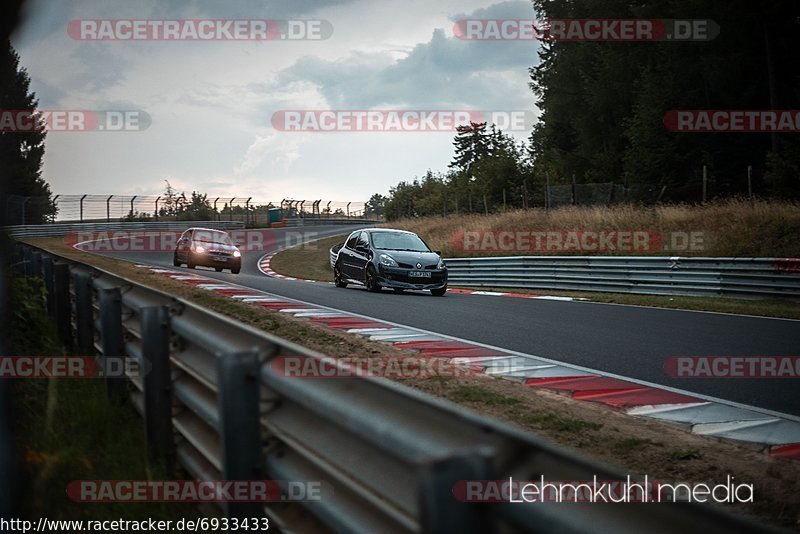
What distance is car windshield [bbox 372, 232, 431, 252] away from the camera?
17797 millimetres

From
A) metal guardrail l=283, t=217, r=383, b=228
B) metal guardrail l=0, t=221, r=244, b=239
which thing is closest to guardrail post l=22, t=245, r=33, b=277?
metal guardrail l=0, t=221, r=244, b=239

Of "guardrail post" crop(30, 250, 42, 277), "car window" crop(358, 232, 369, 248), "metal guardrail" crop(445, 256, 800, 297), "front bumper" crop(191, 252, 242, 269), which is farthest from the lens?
"front bumper" crop(191, 252, 242, 269)

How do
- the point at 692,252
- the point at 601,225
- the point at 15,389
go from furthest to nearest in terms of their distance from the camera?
the point at 601,225
the point at 692,252
the point at 15,389

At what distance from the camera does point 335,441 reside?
251 centimetres

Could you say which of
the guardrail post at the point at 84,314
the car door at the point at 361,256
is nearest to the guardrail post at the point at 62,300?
the guardrail post at the point at 84,314

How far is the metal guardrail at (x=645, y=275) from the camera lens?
49.6 ft

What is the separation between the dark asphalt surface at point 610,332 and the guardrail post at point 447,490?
5.51m

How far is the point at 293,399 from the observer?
265 cm

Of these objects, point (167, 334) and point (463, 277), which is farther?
point (463, 277)

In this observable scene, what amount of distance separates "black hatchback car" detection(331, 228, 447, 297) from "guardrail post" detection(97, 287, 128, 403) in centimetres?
1171

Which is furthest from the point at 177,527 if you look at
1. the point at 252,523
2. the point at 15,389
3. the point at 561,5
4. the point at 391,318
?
the point at 561,5

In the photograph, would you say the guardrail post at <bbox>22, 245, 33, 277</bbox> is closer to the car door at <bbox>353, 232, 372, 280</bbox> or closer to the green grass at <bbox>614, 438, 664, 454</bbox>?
the green grass at <bbox>614, 438, 664, 454</bbox>

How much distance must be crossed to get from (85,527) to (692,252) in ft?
62.8

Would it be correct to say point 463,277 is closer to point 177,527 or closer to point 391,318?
point 391,318
